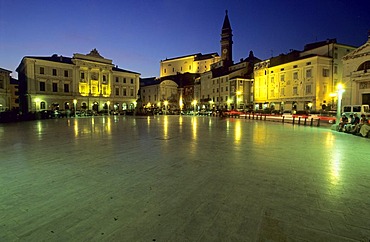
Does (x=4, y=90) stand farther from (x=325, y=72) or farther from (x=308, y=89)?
(x=325, y=72)

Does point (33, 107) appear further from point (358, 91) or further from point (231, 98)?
point (358, 91)

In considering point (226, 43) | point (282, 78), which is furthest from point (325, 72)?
point (226, 43)

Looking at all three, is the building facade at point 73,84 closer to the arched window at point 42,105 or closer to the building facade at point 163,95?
the arched window at point 42,105

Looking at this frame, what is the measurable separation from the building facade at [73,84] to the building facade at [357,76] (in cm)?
4709

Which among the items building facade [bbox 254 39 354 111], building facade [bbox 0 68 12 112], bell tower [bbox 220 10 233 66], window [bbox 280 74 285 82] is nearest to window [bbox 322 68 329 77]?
building facade [bbox 254 39 354 111]

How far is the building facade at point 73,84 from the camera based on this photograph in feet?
159

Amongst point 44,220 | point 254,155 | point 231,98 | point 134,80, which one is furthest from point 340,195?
point 134,80

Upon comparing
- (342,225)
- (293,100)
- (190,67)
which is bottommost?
(342,225)

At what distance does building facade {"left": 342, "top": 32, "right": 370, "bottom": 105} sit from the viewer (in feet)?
105

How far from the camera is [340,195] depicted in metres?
4.06

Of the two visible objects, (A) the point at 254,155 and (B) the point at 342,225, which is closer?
(B) the point at 342,225

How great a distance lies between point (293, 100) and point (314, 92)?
4.67m

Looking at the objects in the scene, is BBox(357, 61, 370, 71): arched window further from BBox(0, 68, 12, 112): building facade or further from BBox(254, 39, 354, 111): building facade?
BBox(0, 68, 12, 112): building facade

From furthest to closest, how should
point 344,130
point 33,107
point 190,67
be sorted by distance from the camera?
1. point 190,67
2. point 33,107
3. point 344,130
